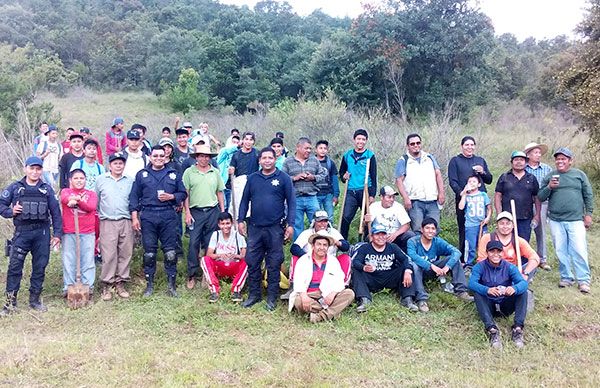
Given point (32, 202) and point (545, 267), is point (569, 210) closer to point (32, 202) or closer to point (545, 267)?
point (545, 267)

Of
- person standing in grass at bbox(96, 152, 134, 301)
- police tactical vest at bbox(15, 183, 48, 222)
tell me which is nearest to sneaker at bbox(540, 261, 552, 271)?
person standing in grass at bbox(96, 152, 134, 301)

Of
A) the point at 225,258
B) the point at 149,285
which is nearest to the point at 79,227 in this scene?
the point at 149,285

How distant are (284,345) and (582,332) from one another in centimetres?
321

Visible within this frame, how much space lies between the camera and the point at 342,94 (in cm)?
2014

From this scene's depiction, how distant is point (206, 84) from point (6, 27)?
2003cm

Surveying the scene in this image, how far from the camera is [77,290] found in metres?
6.48

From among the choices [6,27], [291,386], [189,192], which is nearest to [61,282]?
[189,192]

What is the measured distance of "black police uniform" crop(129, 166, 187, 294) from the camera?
6512mm

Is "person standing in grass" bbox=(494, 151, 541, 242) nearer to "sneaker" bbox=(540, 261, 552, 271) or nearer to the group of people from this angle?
the group of people

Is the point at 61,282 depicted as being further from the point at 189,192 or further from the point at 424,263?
the point at 424,263

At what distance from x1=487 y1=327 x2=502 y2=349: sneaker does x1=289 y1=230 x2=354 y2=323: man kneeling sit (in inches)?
61.4

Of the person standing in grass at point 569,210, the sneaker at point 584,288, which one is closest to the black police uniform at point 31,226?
the person standing in grass at point 569,210

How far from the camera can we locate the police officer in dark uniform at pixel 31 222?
234 inches

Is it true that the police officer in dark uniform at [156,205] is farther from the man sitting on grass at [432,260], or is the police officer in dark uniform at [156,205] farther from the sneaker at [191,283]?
the man sitting on grass at [432,260]
